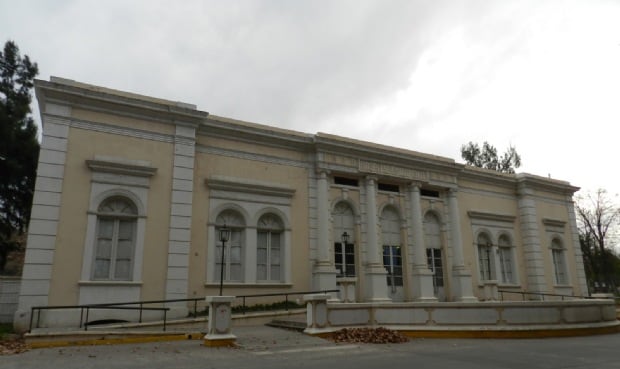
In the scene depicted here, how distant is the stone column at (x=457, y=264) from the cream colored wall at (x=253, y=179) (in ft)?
26.1

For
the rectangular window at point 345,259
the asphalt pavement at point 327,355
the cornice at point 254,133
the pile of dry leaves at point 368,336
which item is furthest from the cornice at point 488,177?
the pile of dry leaves at point 368,336

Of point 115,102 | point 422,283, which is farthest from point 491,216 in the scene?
point 115,102

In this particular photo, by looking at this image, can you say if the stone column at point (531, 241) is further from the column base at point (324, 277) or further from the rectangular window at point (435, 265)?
the column base at point (324, 277)

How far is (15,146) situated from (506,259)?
A: 25215mm

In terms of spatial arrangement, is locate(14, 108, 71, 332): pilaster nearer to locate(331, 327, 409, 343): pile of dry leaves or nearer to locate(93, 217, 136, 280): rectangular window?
locate(93, 217, 136, 280): rectangular window

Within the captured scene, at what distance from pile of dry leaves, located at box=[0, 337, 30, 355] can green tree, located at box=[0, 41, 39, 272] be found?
10846mm

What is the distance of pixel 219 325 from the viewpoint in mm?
11203

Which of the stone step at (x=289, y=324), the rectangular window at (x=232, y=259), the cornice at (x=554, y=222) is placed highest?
the cornice at (x=554, y=222)

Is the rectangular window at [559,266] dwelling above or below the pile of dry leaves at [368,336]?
above

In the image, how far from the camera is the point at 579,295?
87.3 feet

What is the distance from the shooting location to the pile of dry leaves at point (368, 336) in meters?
12.2

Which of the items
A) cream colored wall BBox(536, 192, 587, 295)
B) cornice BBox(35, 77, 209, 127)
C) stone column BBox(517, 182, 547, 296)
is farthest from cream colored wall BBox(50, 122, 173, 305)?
cream colored wall BBox(536, 192, 587, 295)

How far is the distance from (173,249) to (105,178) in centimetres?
326

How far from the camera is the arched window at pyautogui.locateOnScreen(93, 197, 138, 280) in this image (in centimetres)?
1483
